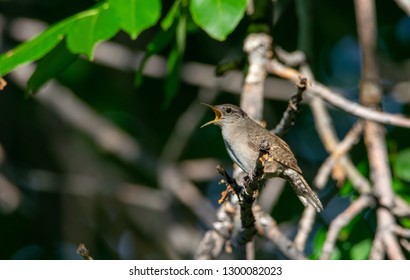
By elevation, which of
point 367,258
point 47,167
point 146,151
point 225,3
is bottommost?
point 367,258

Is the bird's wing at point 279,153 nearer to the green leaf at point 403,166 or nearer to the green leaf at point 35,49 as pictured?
the green leaf at point 403,166

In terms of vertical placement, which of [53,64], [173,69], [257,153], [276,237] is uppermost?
[173,69]

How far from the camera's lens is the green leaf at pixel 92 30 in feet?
12.0

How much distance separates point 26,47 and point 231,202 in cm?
154

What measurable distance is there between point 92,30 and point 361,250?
242 cm

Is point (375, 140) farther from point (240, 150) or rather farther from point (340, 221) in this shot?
point (240, 150)

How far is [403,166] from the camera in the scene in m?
5.22

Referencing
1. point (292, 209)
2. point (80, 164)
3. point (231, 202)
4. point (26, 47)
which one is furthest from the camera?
point (80, 164)

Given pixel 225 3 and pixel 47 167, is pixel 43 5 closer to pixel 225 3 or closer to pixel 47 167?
pixel 47 167

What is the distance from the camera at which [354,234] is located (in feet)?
16.7

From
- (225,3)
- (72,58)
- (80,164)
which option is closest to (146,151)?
(80,164)

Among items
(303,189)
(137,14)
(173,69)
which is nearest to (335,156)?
(303,189)

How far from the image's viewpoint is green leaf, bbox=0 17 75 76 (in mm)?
3768

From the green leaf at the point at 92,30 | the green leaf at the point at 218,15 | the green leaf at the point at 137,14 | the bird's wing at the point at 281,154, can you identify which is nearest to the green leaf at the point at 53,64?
the green leaf at the point at 92,30
